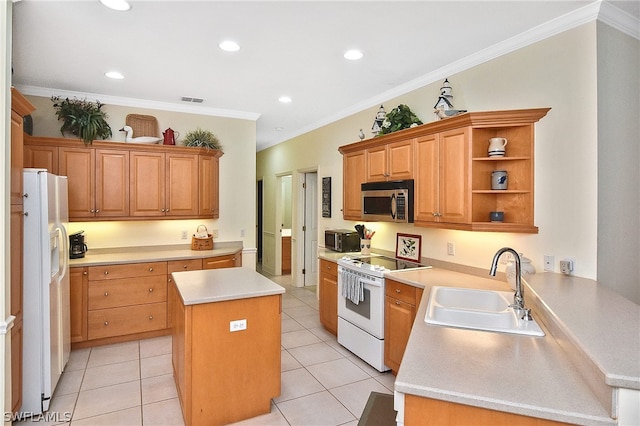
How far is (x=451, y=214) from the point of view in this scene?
294cm

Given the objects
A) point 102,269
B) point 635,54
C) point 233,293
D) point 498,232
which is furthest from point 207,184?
point 635,54

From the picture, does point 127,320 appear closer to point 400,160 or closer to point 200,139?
point 200,139

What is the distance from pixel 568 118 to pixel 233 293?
2.57 metres

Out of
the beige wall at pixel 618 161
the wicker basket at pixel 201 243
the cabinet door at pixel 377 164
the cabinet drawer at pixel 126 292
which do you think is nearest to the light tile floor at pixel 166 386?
the cabinet drawer at pixel 126 292

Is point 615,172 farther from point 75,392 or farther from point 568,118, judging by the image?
point 75,392

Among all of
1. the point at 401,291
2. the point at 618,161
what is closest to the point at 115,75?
the point at 401,291

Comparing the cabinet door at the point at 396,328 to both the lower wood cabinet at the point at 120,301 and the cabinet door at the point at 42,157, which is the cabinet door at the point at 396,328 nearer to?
the lower wood cabinet at the point at 120,301

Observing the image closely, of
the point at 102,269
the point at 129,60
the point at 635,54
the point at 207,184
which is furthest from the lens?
the point at 207,184

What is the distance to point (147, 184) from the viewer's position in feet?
14.1

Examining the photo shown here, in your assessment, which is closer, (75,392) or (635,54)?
(635,54)

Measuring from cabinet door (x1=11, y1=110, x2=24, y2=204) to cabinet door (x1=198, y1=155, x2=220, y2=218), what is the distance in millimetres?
2237

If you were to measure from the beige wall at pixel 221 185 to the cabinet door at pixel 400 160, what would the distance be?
234 centimetres

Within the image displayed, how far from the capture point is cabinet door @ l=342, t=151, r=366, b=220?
4039mm

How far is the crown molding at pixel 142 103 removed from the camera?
3939 millimetres
